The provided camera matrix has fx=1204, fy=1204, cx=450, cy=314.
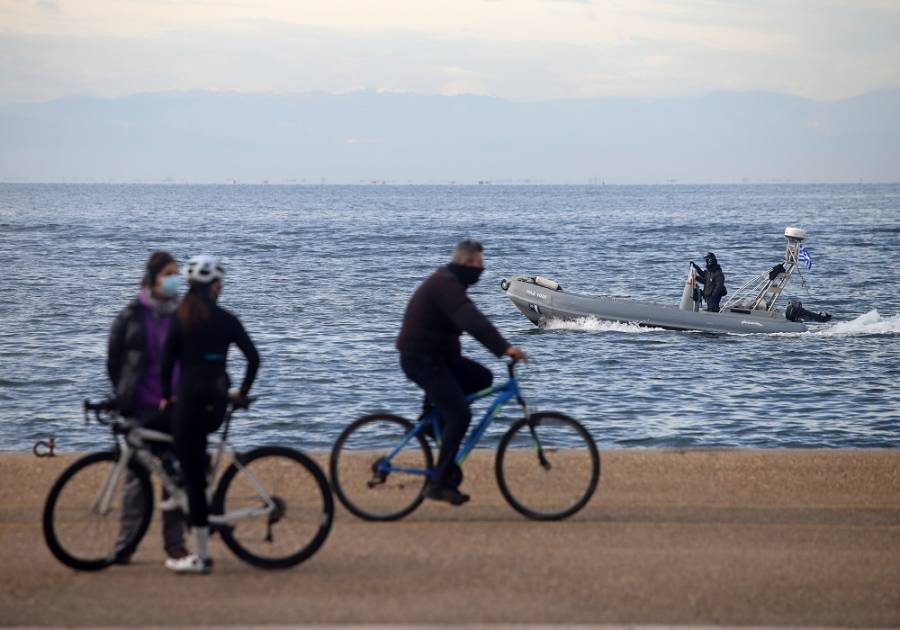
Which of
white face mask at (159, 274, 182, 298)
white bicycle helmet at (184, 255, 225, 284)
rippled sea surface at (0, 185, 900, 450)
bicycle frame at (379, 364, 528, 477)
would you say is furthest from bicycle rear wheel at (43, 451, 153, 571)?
rippled sea surface at (0, 185, 900, 450)

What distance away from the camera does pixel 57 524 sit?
20.9 feet

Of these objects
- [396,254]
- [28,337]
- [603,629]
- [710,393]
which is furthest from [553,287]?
[396,254]

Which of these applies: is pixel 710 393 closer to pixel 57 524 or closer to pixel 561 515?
pixel 561 515

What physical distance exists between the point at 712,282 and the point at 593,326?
351 cm

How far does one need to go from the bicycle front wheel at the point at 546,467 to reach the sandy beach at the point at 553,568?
5.4 inches

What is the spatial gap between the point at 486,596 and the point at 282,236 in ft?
256

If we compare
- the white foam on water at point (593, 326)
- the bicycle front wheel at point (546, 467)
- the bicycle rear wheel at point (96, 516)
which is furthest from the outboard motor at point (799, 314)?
the bicycle rear wheel at point (96, 516)

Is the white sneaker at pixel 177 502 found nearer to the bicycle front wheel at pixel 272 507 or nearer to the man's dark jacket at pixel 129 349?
the bicycle front wheel at pixel 272 507

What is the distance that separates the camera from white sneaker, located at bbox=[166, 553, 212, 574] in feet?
20.7

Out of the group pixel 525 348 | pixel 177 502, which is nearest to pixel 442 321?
pixel 177 502

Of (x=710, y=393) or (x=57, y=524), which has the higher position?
(x=57, y=524)

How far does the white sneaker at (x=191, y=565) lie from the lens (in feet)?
20.7

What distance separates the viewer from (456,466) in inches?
296

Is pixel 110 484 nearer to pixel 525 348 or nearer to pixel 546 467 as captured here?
pixel 546 467
